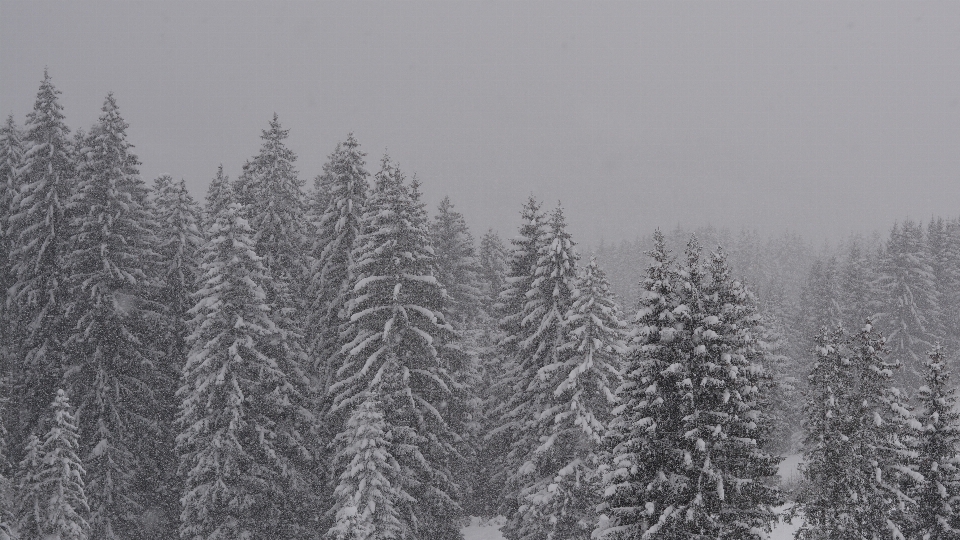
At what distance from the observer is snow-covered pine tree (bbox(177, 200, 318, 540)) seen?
23.9 meters

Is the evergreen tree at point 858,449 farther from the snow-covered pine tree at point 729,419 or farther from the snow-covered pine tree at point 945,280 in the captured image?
the snow-covered pine tree at point 945,280

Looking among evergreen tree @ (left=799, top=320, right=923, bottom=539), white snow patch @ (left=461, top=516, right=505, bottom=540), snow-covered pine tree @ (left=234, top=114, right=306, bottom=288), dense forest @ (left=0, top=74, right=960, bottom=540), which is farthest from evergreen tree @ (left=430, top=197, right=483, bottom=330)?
evergreen tree @ (left=799, top=320, right=923, bottom=539)

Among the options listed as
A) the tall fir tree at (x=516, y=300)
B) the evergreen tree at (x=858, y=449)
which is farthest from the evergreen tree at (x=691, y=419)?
the tall fir tree at (x=516, y=300)

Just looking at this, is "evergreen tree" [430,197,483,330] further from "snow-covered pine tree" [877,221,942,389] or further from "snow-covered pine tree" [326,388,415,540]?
"snow-covered pine tree" [877,221,942,389]

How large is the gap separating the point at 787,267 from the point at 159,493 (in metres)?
114

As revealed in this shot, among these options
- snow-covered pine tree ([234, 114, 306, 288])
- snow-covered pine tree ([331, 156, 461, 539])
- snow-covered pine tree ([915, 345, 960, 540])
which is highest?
snow-covered pine tree ([234, 114, 306, 288])

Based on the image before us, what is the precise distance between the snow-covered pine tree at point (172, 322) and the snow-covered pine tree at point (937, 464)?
26.8 meters

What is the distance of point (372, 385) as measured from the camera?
76.7 ft

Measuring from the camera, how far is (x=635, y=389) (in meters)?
16.1

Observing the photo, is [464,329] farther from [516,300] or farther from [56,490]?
[56,490]

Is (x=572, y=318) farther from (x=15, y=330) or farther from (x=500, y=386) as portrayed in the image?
(x=15, y=330)

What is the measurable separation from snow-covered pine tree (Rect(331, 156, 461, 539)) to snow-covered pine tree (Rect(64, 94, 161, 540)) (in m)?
9.60

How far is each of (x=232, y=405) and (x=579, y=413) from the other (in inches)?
476

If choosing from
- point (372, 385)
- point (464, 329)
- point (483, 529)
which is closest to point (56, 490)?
point (372, 385)
